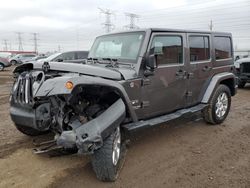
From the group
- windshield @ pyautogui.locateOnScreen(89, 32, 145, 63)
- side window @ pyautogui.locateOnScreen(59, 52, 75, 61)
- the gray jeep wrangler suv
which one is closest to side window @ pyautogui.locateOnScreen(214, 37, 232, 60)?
the gray jeep wrangler suv

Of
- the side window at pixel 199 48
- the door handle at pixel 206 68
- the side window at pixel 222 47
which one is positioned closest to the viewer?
Answer: the side window at pixel 199 48

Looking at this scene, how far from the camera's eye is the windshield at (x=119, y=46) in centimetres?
430

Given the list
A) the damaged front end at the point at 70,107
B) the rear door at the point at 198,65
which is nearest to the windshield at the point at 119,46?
the damaged front end at the point at 70,107

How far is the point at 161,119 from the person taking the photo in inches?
175

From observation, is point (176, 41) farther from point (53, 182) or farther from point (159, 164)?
point (53, 182)

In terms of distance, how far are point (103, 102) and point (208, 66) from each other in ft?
9.05

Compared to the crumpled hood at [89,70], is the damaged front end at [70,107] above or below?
below

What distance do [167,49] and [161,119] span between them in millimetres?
1215

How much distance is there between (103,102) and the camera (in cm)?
381

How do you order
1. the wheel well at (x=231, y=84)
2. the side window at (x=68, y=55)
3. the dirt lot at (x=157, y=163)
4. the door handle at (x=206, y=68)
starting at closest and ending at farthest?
1. the dirt lot at (x=157, y=163)
2. the door handle at (x=206, y=68)
3. the wheel well at (x=231, y=84)
4. the side window at (x=68, y=55)

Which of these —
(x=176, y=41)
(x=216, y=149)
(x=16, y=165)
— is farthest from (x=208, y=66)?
(x=16, y=165)

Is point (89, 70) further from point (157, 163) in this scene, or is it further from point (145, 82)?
point (157, 163)

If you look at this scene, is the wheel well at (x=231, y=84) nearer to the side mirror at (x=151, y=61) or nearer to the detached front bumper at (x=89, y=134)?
the side mirror at (x=151, y=61)

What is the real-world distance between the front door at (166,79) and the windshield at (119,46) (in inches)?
9.6
